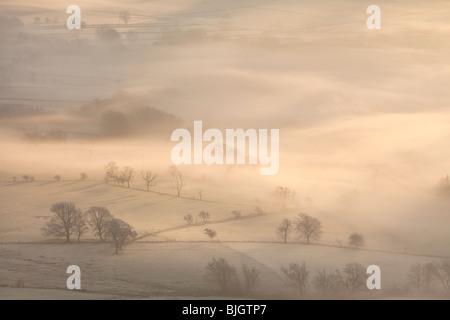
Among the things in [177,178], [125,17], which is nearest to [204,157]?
[177,178]

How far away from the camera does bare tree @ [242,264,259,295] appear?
20469mm

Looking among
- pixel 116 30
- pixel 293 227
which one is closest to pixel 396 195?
pixel 293 227

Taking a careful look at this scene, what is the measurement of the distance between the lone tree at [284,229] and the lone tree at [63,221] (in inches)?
285

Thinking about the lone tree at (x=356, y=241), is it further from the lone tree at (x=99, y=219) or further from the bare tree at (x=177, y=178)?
the lone tree at (x=99, y=219)

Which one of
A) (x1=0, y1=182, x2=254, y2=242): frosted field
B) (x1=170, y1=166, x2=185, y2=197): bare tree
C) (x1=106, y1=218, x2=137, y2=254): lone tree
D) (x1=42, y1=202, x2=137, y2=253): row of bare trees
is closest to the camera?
(x1=106, y1=218, x2=137, y2=254): lone tree

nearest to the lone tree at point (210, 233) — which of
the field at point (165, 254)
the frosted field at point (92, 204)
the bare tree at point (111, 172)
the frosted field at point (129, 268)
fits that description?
the field at point (165, 254)

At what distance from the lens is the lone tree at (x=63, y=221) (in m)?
24.3

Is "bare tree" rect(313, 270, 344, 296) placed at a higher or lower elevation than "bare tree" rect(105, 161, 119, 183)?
lower

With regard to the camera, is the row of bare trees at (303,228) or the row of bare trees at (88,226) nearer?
the row of bare trees at (88,226)

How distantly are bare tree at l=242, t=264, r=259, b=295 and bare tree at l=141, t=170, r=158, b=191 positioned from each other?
9.04m

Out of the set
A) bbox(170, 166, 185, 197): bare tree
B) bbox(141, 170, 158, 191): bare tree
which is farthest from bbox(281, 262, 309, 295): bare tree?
bbox(141, 170, 158, 191): bare tree

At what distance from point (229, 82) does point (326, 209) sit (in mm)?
34509

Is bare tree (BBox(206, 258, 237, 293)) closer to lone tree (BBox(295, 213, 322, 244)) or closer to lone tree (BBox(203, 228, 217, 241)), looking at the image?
lone tree (BBox(203, 228, 217, 241))

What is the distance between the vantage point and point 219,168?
3231 cm
